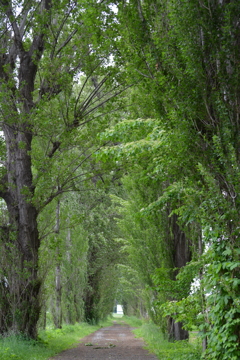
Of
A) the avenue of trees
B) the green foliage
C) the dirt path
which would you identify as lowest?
the dirt path

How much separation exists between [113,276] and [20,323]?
1837 cm

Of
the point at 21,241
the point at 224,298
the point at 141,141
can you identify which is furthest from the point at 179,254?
the point at 224,298

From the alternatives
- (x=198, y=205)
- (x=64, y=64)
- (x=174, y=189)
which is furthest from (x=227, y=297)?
(x=64, y=64)

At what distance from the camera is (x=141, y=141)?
891 centimetres

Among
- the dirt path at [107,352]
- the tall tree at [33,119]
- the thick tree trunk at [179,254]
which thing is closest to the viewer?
the dirt path at [107,352]

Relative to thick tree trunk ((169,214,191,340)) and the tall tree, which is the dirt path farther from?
the tall tree

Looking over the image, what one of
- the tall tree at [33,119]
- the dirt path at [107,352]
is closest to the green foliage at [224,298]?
the dirt path at [107,352]

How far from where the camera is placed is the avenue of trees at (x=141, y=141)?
5527mm

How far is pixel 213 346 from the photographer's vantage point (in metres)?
5.32

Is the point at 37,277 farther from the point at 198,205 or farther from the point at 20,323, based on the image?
the point at 198,205

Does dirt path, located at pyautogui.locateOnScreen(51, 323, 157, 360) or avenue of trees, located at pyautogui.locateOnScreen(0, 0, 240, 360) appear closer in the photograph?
avenue of trees, located at pyautogui.locateOnScreen(0, 0, 240, 360)

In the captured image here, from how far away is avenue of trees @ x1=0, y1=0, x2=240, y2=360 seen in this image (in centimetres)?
553

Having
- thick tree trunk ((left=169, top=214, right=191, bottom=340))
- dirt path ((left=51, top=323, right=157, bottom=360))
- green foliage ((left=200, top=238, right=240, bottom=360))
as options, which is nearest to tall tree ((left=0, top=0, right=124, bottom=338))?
dirt path ((left=51, top=323, right=157, bottom=360))

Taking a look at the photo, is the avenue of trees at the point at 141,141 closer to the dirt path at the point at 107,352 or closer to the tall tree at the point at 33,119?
the tall tree at the point at 33,119
